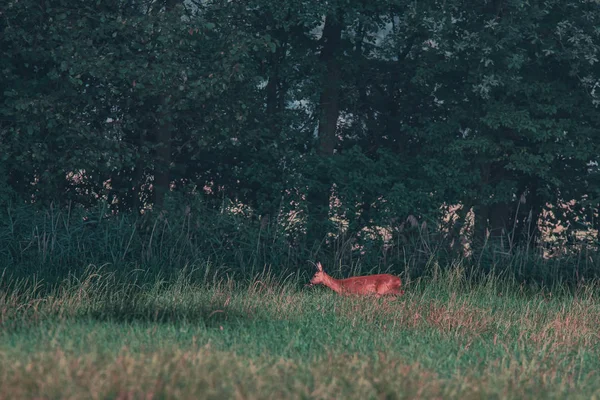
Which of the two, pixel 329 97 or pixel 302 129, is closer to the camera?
pixel 329 97

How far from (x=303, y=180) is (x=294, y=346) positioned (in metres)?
10.8

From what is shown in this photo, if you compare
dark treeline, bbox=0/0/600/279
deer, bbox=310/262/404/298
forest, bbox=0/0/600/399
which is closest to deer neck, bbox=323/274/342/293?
deer, bbox=310/262/404/298

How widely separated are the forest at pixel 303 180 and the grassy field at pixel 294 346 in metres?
0.06

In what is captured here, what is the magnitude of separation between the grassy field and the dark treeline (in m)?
2.65

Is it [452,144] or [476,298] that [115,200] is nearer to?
[452,144]

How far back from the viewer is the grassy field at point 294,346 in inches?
202

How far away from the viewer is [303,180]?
17.8 meters

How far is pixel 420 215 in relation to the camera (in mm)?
17422

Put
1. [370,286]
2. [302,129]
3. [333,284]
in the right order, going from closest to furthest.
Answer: [370,286] → [333,284] → [302,129]

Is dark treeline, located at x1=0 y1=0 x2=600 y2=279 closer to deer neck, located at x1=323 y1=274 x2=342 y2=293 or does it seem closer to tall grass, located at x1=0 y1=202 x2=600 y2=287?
tall grass, located at x1=0 y1=202 x2=600 y2=287

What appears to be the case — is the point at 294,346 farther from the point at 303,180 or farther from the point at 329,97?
the point at 329,97

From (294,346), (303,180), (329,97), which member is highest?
(329,97)

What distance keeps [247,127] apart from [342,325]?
984 cm

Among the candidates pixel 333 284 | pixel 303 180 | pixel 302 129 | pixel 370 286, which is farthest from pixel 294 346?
pixel 302 129
